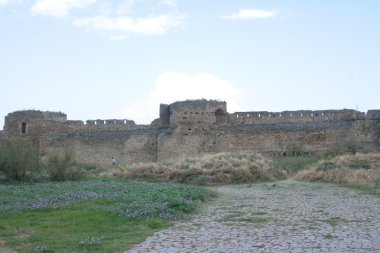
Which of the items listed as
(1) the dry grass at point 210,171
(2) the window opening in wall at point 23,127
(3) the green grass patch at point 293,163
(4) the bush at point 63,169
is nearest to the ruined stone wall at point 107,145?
(2) the window opening in wall at point 23,127

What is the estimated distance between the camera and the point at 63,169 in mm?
19953

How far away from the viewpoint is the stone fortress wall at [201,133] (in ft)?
99.3

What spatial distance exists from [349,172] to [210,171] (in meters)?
5.36

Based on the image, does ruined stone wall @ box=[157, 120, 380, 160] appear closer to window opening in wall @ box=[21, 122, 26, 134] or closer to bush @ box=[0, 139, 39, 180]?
window opening in wall @ box=[21, 122, 26, 134]

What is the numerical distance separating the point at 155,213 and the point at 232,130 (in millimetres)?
21364

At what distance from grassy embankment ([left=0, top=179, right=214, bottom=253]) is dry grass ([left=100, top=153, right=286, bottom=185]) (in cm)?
619

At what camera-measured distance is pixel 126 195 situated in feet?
44.2

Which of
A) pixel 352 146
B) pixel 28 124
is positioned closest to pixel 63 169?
pixel 352 146

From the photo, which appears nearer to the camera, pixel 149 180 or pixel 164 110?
pixel 149 180

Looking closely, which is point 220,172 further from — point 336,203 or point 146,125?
point 146,125

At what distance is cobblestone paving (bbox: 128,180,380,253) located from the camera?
775 centimetres

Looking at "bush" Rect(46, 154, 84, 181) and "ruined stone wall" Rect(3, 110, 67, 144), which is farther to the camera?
"ruined stone wall" Rect(3, 110, 67, 144)

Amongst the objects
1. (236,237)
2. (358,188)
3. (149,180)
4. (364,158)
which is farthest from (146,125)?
(236,237)

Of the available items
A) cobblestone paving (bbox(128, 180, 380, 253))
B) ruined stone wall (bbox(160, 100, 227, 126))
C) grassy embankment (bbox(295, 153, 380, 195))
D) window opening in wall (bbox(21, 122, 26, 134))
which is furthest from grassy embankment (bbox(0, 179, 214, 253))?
window opening in wall (bbox(21, 122, 26, 134))
